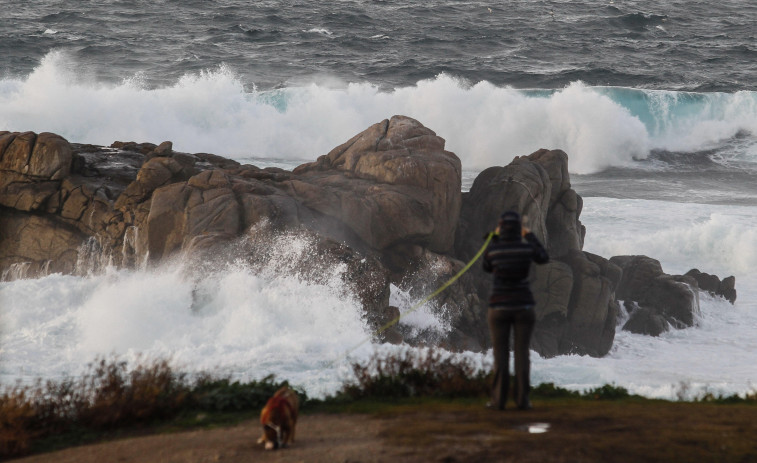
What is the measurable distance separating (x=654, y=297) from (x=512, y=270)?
1714 cm

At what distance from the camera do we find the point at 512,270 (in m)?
8.20

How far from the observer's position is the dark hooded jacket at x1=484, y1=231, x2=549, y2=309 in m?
8.18

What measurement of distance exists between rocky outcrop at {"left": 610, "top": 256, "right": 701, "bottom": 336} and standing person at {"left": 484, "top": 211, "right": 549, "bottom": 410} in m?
15.3

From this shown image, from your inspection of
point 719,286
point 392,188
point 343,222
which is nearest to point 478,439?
point 343,222

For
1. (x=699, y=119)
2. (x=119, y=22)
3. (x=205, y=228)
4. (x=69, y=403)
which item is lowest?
(x=69, y=403)

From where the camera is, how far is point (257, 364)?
14.2 m

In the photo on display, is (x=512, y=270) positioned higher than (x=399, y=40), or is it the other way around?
(x=399, y=40)

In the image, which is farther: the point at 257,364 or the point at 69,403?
the point at 257,364

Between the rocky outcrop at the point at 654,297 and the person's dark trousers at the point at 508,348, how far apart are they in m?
15.0

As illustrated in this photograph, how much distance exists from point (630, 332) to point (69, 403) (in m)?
17.3

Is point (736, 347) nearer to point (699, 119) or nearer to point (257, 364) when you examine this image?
point (257, 364)

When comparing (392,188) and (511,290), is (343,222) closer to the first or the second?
(392,188)

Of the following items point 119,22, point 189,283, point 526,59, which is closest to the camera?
point 189,283

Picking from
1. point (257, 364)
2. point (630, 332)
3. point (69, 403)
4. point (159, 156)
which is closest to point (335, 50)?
point (159, 156)
